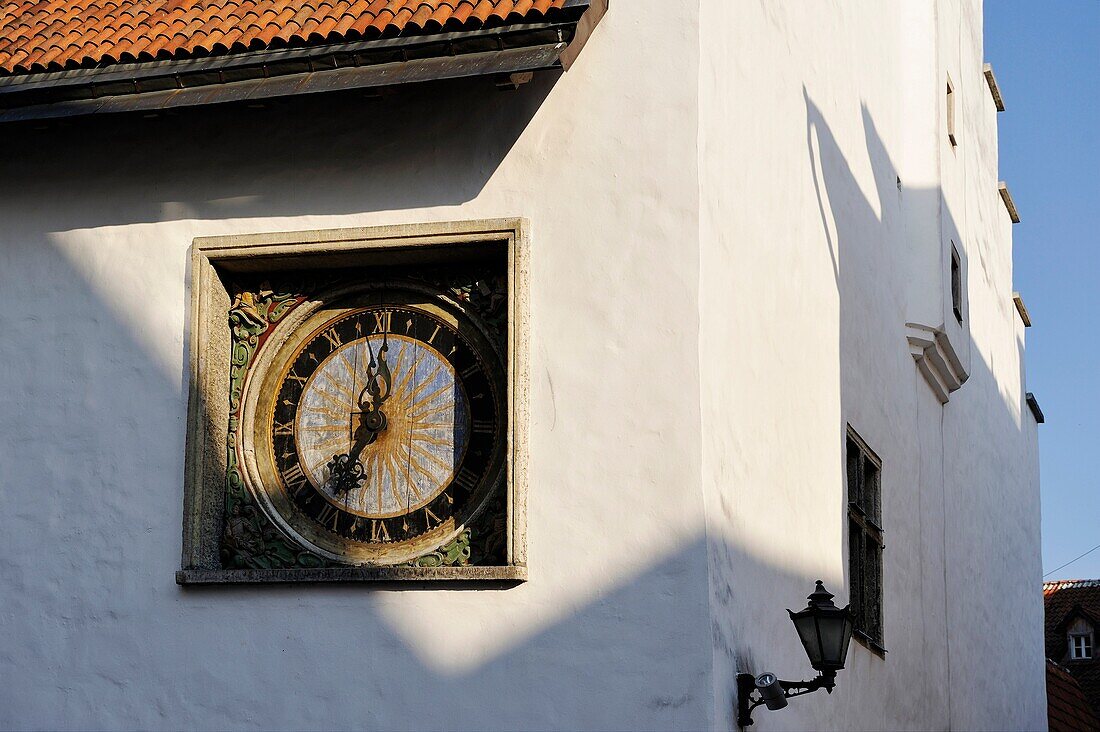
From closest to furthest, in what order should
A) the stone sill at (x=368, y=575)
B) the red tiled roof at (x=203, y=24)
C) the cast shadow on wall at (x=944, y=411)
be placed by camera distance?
1. the stone sill at (x=368, y=575)
2. the red tiled roof at (x=203, y=24)
3. the cast shadow on wall at (x=944, y=411)

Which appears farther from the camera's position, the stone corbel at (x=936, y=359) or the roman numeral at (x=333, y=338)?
the stone corbel at (x=936, y=359)

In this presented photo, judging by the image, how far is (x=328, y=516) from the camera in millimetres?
8828

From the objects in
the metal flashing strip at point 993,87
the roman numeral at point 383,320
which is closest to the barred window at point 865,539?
the roman numeral at point 383,320

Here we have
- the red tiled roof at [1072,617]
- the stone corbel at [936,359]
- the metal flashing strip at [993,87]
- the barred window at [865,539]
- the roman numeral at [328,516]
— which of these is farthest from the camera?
the red tiled roof at [1072,617]

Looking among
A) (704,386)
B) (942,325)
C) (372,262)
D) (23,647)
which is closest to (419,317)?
(372,262)

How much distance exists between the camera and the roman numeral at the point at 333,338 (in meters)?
9.05

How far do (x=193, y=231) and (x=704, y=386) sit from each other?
2.67 metres

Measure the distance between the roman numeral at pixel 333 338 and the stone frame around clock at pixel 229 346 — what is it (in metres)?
0.32

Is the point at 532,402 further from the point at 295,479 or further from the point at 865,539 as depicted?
the point at 865,539

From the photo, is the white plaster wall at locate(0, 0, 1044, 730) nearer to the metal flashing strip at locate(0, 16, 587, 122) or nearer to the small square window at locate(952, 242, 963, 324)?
the metal flashing strip at locate(0, 16, 587, 122)

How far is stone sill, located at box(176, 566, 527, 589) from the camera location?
8.16m

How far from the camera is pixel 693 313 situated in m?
8.29

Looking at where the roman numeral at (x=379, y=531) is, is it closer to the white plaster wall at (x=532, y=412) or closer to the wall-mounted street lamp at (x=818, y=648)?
the white plaster wall at (x=532, y=412)

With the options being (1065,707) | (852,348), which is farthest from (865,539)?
(1065,707)
